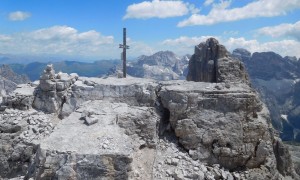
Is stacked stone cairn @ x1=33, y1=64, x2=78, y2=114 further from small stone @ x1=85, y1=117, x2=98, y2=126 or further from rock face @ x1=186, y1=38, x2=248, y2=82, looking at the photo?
rock face @ x1=186, y1=38, x2=248, y2=82

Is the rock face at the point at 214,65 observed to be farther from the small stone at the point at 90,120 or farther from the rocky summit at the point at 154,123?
the small stone at the point at 90,120

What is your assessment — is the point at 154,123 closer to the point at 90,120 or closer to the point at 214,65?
the point at 90,120

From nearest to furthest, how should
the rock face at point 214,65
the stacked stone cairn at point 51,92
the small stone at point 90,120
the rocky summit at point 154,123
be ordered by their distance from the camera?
the small stone at point 90,120, the rocky summit at point 154,123, the stacked stone cairn at point 51,92, the rock face at point 214,65

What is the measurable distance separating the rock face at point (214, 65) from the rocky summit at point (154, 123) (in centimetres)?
705

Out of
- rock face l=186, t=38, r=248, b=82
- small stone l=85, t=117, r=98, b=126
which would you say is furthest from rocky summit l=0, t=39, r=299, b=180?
rock face l=186, t=38, r=248, b=82

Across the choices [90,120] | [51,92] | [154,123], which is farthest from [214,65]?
[90,120]

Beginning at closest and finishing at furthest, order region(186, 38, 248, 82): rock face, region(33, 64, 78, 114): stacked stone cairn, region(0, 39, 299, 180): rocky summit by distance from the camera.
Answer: region(0, 39, 299, 180): rocky summit → region(33, 64, 78, 114): stacked stone cairn → region(186, 38, 248, 82): rock face

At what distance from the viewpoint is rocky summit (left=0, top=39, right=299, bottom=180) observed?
22.5 metres

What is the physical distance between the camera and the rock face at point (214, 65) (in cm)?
3388

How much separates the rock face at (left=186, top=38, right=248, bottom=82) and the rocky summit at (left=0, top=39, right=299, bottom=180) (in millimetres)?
7046

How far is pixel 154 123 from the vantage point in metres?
24.0

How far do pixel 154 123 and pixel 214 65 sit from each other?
52.0 feet

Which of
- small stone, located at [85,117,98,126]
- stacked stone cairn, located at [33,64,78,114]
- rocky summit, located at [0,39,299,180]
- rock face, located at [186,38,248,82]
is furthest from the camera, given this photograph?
rock face, located at [186,38,248,82]

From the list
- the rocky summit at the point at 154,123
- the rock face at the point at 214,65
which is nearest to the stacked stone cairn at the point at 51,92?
the rocky summit at the point at 154,123
